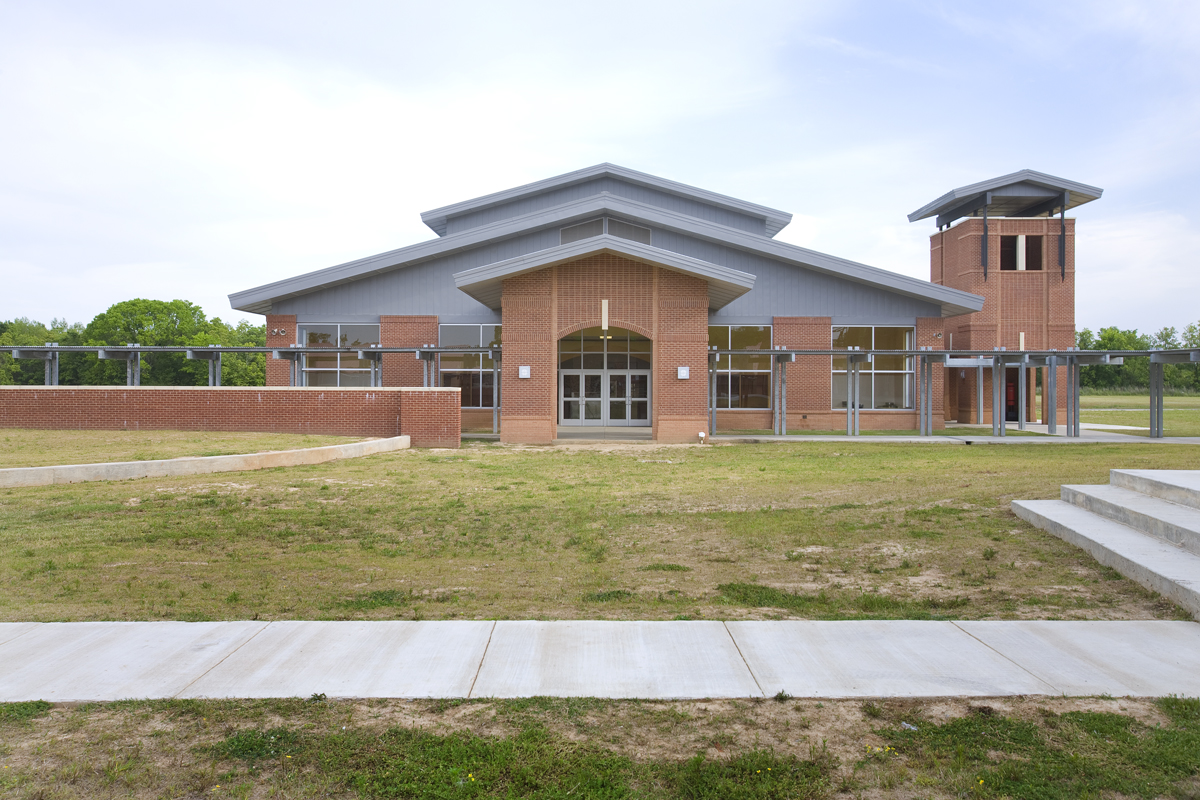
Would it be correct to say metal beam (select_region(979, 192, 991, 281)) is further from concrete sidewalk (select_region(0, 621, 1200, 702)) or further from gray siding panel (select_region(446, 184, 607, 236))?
concrete sidewalk (select_region(0, 621, 1200, 702))

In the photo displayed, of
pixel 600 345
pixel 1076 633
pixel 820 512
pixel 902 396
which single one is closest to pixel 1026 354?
pixel 902 396

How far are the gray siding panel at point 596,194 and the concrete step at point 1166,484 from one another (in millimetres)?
24176

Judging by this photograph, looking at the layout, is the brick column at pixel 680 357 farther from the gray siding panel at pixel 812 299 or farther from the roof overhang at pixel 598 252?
the gray siding panel at pixel 812 299

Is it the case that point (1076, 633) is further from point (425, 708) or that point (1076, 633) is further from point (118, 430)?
point (118, 430)

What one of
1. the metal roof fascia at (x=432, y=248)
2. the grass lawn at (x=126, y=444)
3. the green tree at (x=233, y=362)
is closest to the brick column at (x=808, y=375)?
the metal roof fascia at (x=432, y=248)

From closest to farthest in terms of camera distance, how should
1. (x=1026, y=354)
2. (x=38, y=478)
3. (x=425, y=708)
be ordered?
(x=425, y=708)
(x=38, y=478)
(x=1026, y=354)

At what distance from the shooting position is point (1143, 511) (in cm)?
846

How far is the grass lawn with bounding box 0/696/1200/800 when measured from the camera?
3627 millimetres

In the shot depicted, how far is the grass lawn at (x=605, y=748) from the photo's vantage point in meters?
3.63

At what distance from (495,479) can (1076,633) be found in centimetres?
1036

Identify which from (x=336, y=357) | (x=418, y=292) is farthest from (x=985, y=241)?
(x=336, y=357)

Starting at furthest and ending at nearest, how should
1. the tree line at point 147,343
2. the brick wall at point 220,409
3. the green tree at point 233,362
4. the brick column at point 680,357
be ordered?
the green tree at point 233,362 → the tree line at point 147,343 → the brick column at point 680,357 → the brick wall at point 220,409

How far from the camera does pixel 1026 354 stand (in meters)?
27.2

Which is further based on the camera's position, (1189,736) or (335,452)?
(335,452)
